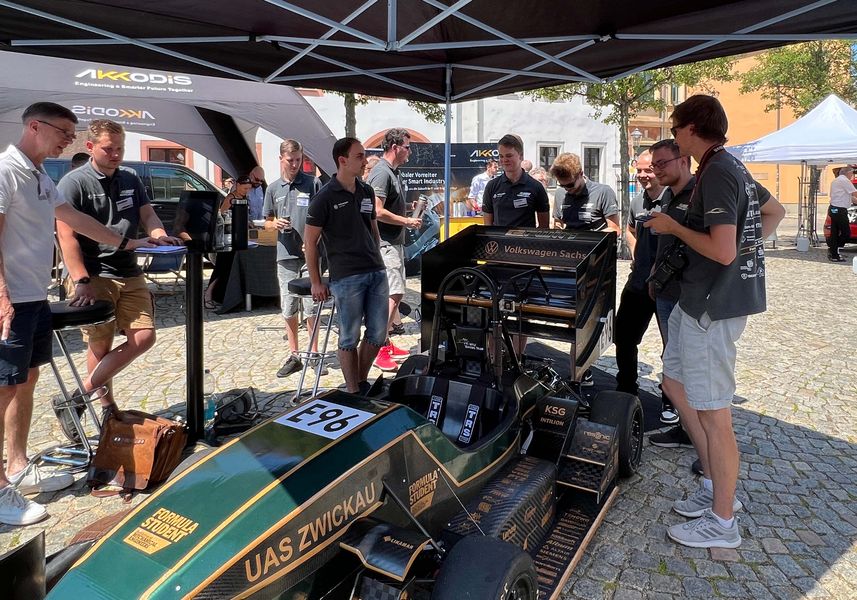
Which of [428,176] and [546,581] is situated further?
[428,176]

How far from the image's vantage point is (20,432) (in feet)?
11.7

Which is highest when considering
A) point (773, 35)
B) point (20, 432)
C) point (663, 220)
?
point (773, 35)

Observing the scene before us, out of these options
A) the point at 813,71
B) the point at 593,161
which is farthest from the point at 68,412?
the point at 593,161

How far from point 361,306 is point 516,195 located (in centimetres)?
178

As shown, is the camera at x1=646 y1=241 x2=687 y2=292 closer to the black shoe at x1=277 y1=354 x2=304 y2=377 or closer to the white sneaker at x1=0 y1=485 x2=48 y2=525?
the white sneaker at x1=0 y1=485 x2=48 y2=525

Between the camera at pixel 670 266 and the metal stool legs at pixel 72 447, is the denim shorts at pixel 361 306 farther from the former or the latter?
the camera at pixel 670 266

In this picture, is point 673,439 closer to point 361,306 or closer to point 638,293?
point 638,293

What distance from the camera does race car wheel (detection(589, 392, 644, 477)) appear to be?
355 centimetres

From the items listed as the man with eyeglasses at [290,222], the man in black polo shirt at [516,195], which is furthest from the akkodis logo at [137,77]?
the man in black polo shirt at [516,195]

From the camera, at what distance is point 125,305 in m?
4.29

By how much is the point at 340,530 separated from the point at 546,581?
3.15 feet

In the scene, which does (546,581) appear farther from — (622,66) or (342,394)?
(622,66)

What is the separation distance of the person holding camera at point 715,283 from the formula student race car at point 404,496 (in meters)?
0.52

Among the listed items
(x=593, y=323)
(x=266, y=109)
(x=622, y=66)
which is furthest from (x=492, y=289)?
(x=266, y=109)
